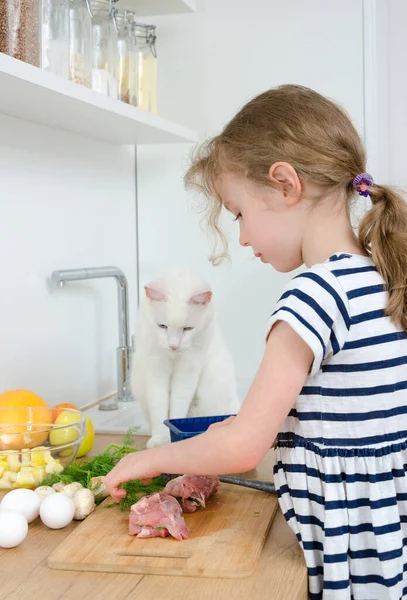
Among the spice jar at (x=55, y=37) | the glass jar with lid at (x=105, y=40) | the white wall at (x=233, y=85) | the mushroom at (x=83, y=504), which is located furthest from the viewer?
the white wall at (x=233, y=85)

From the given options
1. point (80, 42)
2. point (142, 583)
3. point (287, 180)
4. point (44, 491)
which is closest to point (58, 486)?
point (44, 491)

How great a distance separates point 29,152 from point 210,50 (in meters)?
0.64

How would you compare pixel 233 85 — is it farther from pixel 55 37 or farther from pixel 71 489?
pixel 71 489

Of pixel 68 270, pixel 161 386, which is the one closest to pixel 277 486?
pixel 161 386

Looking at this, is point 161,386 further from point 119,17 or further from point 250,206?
point 119,17

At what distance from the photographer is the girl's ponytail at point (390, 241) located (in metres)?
0.98

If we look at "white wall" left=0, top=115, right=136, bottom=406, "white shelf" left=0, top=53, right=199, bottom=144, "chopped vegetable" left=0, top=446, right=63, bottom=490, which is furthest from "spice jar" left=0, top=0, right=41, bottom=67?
"chopped vegetable" left=0, top=446, right=63, bottom=490

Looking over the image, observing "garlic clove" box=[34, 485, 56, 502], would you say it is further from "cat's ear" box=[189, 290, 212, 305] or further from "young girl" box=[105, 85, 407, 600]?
"cat's ear" box=[189, 290, 212, 305]

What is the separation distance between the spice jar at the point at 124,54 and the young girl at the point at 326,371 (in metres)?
0.68

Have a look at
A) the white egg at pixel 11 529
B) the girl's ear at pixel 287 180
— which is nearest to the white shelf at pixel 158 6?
the girl's ear at pixel 287 180

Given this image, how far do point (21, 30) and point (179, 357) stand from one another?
0.66m

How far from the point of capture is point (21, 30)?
1190 mm

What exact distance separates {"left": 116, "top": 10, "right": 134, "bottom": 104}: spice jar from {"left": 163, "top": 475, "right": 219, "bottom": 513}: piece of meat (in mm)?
909

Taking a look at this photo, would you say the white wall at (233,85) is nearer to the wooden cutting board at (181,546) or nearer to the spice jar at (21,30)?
the spice jar at (21,30)
